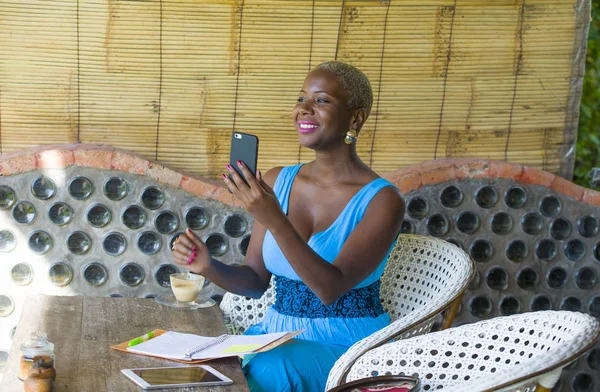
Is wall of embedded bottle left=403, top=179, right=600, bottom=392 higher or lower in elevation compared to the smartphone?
lower

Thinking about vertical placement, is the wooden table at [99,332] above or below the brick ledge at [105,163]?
below

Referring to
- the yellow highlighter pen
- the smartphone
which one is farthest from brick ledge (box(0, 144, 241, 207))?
the yellow highlighter pen

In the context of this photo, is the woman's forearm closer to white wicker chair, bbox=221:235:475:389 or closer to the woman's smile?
white wicker chair, bbox=221:235:475:389

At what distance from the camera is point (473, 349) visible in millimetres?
2164

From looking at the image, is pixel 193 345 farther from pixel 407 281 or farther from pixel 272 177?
pixel 407 281

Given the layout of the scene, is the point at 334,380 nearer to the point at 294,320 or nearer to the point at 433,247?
the point at 294,320

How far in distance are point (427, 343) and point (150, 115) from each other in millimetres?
1805

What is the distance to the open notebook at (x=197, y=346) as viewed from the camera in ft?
7.03

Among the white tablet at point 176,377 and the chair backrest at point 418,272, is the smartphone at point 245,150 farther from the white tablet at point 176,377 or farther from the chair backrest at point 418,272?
the chair backrest at point 418,272

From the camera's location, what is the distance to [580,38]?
3.87 meters

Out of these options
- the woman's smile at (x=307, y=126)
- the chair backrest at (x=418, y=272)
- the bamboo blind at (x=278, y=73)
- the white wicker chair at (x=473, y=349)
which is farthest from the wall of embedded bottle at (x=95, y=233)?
the white wicker chair at (x=473, y=349)

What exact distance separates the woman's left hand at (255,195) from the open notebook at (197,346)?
1.09ft

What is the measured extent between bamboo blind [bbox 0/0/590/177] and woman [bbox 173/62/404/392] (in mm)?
750

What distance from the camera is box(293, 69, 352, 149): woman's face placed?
8.97 ft
